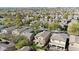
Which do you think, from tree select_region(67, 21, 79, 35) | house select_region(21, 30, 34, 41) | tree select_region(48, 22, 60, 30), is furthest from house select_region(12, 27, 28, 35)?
→ tree select_region(67, 21, 79, 35)

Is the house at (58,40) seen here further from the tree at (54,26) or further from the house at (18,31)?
the house at (18,31)

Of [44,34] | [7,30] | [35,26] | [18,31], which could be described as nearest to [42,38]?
[44,34]

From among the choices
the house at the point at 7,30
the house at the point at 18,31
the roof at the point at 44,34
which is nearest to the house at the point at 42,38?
the roof at the point at 44,34

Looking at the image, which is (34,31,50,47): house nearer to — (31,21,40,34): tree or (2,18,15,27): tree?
(31,21,40,34): tree

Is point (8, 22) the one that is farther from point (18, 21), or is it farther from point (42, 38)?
point (42, 38)
